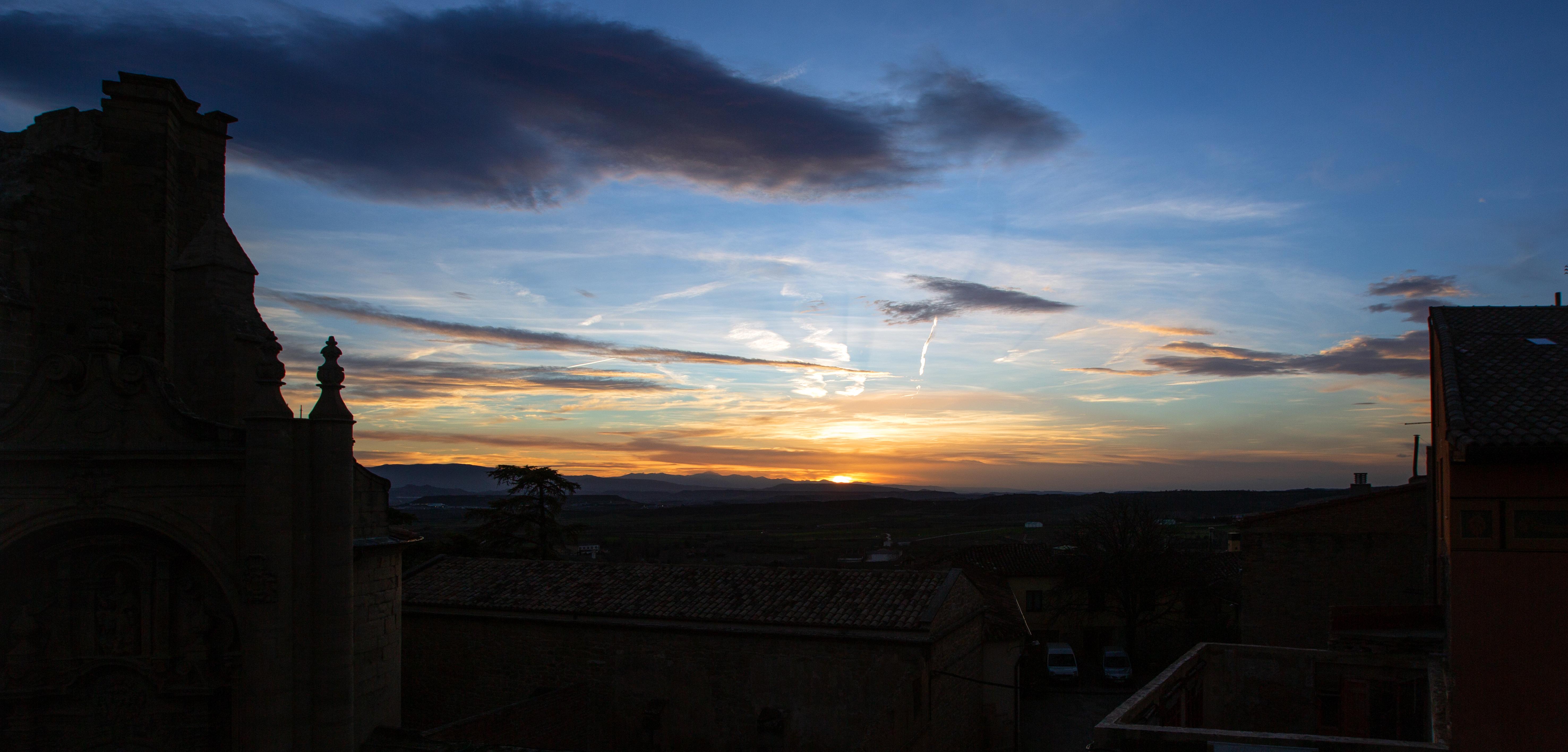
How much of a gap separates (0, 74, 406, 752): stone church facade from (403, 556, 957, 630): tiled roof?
805cm

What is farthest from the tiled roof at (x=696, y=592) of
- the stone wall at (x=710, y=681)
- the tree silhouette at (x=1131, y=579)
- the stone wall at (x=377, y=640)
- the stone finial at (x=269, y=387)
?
the tree silhouette at (x=1131, y=579)

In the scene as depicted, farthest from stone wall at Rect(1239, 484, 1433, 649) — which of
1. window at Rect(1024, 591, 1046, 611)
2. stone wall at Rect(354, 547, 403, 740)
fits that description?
stone wall at Rect(354, 547, 403, 740)

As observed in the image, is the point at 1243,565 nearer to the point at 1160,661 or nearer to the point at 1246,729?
the point at 1246,729

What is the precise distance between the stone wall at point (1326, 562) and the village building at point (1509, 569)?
1285 cm

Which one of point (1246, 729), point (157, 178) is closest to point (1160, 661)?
point (1246, 729)

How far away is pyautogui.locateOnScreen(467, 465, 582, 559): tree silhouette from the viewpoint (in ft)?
129

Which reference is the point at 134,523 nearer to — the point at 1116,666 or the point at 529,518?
the point at 529,518

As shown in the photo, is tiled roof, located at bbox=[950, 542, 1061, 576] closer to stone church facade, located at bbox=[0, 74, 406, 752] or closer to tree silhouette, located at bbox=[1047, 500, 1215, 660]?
tree silhouette, located at bbox=[1047, 500, 1215, 660]

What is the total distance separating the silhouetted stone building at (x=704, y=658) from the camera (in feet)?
55.4

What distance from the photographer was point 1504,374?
11156 millimetres

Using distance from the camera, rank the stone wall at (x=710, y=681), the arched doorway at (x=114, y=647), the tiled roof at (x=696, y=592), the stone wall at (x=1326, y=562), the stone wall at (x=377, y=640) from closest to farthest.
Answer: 1. the arched doorway at (x=114, y=647)
2. the stone wall at (x=377, y=640)
3. the stone wall at (x=710, y=681)
4. the tiled roof at (x=696, y=592)
5. the stone wall at (x=1326, y=562)

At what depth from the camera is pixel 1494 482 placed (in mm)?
10070

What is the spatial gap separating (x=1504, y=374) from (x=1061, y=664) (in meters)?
24.7

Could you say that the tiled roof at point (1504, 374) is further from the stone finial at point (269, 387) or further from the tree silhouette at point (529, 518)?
the tree silhouette at point (529, 518)
